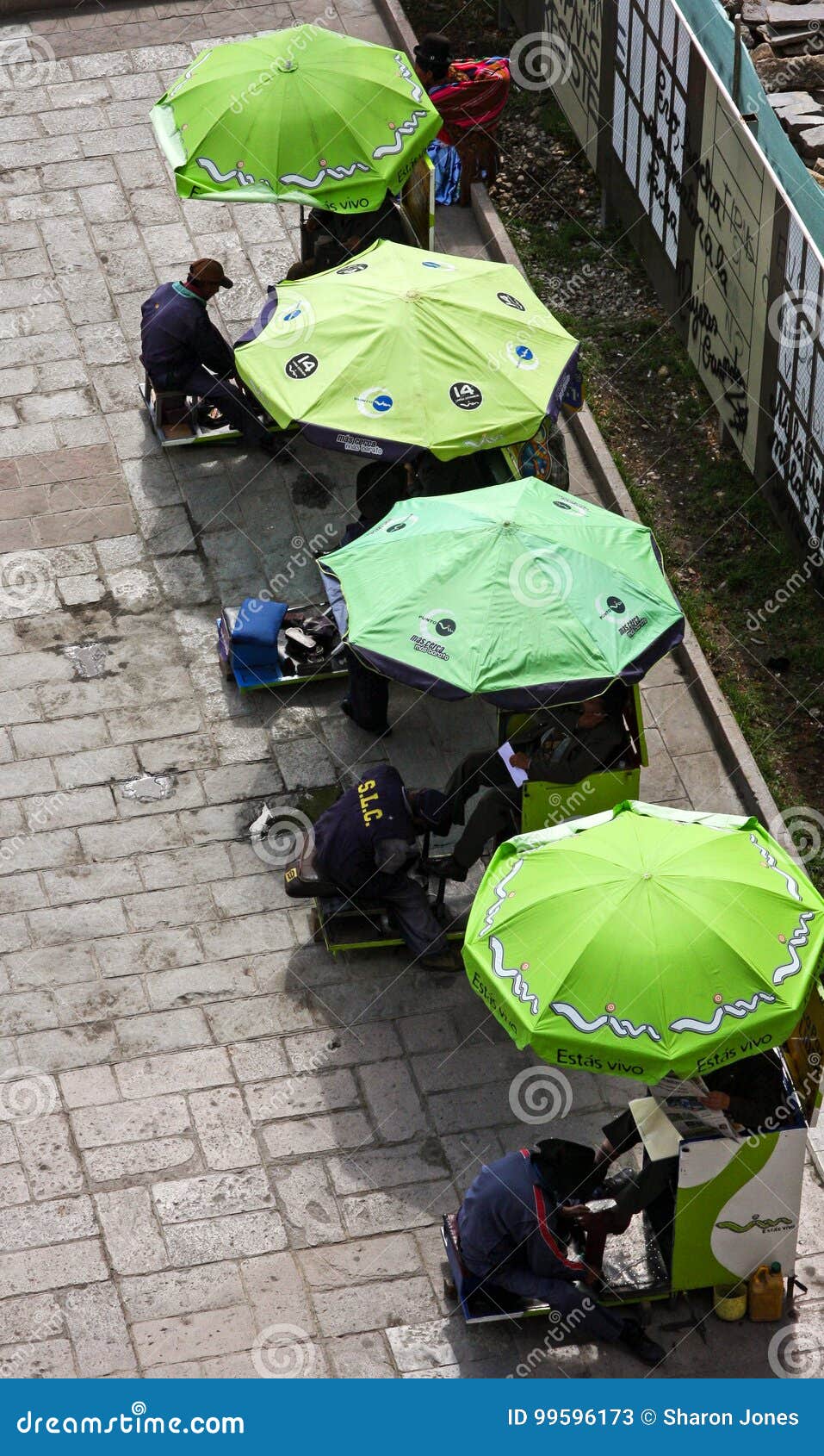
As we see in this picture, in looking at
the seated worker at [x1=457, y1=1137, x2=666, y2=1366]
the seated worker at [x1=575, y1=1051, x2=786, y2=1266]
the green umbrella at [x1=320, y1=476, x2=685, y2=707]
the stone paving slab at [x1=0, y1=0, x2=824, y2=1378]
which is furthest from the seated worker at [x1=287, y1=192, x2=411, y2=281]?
the seated worker at [x1=457, y1=1137, x2=666, y2=1366]

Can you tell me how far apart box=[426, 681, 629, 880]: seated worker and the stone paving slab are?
2.73 feet

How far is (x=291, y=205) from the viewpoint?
1612 centimetres

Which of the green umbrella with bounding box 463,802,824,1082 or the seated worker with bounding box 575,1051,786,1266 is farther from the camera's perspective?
the seated worker with bounding box 575,1051,786,1266

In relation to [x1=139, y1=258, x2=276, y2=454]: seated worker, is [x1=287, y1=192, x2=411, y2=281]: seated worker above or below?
above

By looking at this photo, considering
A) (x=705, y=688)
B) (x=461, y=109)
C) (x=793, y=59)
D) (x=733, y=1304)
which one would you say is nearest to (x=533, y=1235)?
(x=733, y=1304)

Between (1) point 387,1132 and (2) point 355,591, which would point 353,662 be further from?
(1) point 387,1132

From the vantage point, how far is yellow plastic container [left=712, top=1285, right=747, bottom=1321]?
9.35 meters

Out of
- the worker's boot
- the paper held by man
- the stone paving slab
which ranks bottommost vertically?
the stone paving slab

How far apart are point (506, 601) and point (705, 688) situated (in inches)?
96.4

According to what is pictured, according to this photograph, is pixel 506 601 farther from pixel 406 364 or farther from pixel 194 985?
pixel 194 985

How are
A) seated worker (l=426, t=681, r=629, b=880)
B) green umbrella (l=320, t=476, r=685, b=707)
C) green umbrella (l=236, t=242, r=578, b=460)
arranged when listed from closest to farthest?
1. green umbrella (l=320, t=476, r=685, b=707)
2. seated worker (l=426, t=681, r=629, b=880)
3. green umbrella (l=236, t=242, r=578, b=460)

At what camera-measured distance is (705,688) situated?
12281mm

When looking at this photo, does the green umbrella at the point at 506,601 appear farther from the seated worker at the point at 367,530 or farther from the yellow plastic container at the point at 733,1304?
the yellow plastic container at the point at 733,1304

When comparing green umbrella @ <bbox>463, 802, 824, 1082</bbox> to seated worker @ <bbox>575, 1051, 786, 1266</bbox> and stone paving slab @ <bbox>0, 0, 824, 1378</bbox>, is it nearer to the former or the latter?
seated worker @ <bbox>575, 1051, 786, 1266</bbox>
